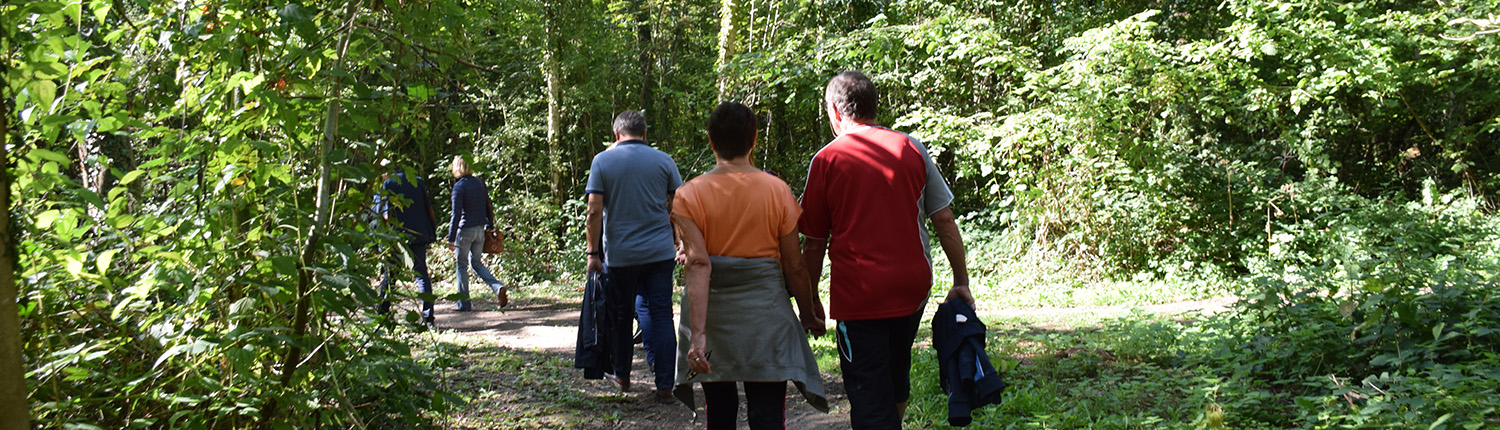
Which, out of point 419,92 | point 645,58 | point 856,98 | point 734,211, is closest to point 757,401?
point 734,211

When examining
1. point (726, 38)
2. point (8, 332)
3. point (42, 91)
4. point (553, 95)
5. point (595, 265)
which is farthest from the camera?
point (553, 95)

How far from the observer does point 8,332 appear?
2402 mm

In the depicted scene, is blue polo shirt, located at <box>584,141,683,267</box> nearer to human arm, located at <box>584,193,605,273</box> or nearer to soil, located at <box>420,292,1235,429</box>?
human arm, located at <box>584,193,605,273</box>

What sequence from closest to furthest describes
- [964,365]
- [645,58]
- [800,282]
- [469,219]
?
[964,365] → [800,282] → [469,219] → [645,58]

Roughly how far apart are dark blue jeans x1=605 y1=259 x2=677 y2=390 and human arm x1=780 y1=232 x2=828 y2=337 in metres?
1.91

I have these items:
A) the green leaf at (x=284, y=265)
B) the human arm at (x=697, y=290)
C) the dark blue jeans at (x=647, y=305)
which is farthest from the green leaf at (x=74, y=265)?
the dark blue jeans at (x=647, y=305)

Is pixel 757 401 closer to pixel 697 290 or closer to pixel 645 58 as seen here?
pixel 697 290

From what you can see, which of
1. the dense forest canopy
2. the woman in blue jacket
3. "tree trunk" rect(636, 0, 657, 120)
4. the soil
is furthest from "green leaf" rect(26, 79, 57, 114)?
"tree trunk" rect(636, 0, 657, 120)

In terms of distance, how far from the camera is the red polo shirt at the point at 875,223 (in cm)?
364

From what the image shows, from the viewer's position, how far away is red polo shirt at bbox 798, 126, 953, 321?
3.64 meters

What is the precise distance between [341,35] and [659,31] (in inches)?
593

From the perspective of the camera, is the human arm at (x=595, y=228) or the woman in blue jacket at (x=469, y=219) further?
the woman in blue jacket at (x=469, y=219)

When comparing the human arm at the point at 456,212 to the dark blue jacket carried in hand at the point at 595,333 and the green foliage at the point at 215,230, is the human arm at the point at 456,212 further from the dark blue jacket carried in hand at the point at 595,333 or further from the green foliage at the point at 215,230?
the green foliage at the point at 215,230

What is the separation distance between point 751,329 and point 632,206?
203cm
